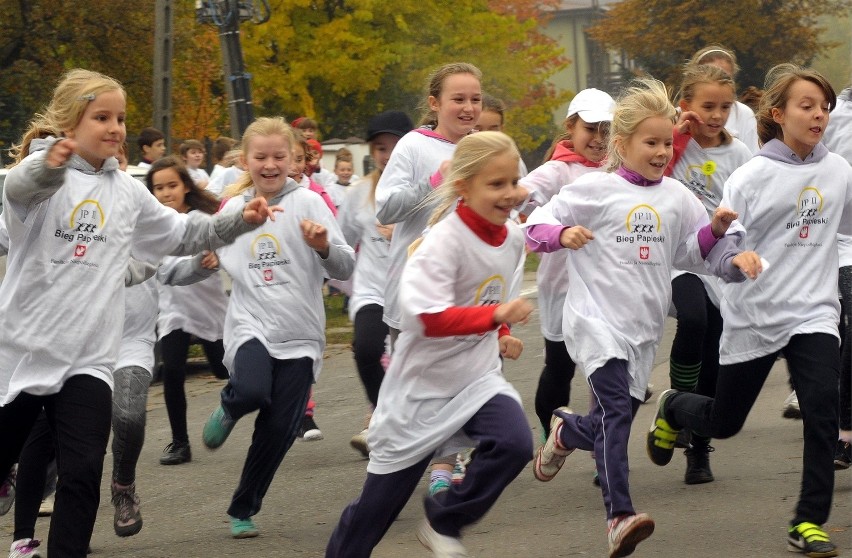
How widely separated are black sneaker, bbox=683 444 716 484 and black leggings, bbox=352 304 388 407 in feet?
5.77

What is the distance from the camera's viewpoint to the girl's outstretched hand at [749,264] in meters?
5.37

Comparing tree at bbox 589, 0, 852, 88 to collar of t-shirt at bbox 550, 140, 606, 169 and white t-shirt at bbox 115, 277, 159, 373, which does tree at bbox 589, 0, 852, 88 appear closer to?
collar of t-shirt at bbox 550, 140, 606, 169

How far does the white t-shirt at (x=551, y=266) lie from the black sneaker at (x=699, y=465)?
0.88 meters

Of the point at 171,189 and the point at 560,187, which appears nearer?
the point at 560,187

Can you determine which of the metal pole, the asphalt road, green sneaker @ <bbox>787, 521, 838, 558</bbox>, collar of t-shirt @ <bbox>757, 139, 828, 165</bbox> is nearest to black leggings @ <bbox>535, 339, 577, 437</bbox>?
the asphalt road

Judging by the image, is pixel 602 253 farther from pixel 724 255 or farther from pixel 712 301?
pixel 712 301

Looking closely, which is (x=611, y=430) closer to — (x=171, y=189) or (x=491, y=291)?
(x=491, y=291)

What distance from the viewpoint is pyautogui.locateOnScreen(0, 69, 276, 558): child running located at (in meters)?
5.02

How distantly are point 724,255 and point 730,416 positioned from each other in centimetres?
78

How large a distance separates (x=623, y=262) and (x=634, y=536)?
3.96ft

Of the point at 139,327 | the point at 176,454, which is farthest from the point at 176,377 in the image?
the point at 139,327

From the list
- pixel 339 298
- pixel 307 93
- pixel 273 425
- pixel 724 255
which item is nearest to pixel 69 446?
pixel 273 425

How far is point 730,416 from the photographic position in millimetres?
5996

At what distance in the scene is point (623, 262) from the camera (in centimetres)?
578
